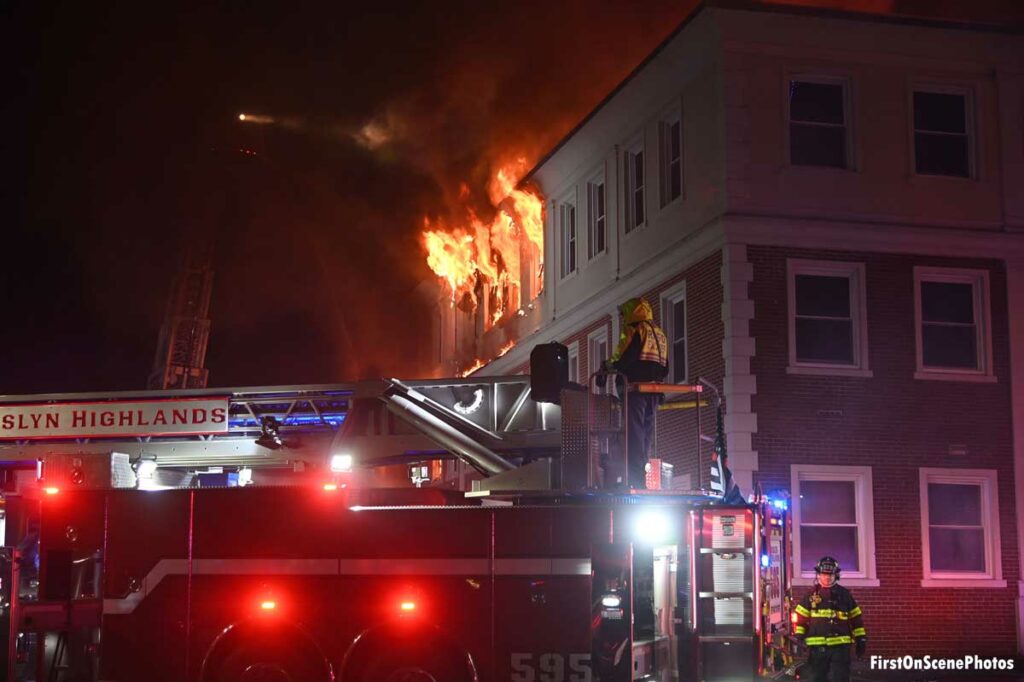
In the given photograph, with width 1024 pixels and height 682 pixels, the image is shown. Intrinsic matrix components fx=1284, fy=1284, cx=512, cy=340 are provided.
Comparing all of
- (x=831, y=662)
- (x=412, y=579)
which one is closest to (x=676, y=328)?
(x=831, y=662)

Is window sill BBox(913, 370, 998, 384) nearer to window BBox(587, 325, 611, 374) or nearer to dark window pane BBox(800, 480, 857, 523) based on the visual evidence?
dark window pane BBox(800, 480, 857, 523)

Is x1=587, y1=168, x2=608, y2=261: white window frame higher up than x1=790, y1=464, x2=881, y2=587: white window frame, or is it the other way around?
x1=587, y1=168, x2=608, y2=261: white window frame

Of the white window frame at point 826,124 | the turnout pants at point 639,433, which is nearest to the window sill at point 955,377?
the white window frame at point 826,124

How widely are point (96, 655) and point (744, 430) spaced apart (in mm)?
10070

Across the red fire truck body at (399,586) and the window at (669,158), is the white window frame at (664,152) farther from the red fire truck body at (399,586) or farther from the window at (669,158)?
the red fire truck body at (399,586)

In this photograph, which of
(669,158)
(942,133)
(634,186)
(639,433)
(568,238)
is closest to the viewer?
(639,433)

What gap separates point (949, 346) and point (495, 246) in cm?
1451

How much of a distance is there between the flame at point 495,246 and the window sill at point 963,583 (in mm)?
12425

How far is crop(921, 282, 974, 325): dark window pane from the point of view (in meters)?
19.6

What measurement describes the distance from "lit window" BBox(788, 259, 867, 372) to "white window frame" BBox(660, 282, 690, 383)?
185 centimetres

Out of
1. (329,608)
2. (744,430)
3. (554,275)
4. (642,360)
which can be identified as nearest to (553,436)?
(744,430)

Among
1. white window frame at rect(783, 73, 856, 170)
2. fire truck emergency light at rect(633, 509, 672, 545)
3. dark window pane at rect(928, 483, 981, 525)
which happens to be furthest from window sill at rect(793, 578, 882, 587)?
fire truck emergency light at rect(633, 509, 672, 545)

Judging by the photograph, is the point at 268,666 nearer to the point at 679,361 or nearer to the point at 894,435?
the point at 894,435

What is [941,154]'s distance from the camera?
65.5 ft
